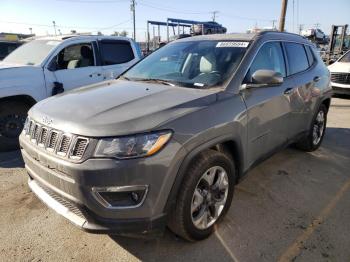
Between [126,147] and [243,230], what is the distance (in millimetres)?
1525

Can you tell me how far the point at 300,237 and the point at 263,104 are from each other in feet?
4.37

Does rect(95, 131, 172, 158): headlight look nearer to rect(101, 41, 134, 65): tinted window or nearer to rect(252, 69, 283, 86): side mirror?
rect(252, 69, 283, 86): side mirror

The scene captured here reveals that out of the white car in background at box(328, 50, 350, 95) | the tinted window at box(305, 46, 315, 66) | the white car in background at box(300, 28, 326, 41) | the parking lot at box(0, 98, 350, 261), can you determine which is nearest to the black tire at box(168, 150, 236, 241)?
the parking lot at box(0, 98, 350, 261)

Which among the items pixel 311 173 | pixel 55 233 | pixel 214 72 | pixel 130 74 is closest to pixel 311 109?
pixel 311 173

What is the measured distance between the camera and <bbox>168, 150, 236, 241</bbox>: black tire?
8.28 ft

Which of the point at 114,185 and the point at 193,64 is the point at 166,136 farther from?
the point at 193,64

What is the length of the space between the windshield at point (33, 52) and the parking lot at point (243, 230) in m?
2.49

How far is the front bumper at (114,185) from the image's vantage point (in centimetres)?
221

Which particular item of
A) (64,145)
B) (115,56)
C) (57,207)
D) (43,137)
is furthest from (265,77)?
(115,56)

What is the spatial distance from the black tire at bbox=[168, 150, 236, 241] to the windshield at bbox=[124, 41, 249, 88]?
0.75 meters

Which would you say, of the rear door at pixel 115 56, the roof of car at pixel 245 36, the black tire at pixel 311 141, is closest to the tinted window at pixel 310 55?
the roof of car at pixel 245 36

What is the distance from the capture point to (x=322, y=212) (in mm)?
3402

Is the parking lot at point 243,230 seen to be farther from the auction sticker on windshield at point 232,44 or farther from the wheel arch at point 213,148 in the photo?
the auction sticker on windshield at point 232,44

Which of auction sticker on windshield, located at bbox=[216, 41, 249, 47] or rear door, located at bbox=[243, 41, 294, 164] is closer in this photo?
rear door, located at bbox=[243, 41, 294, 164]
